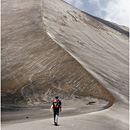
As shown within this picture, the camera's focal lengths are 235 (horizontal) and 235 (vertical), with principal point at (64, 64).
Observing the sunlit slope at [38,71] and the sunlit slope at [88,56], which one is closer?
the sunlit slope at [38,71]

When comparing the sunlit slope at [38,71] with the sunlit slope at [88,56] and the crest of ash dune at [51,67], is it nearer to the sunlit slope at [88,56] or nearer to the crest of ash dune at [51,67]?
the crest of ash dune at [51,67]

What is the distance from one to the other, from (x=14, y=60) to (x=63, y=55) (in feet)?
13.5

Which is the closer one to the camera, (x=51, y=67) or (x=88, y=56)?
(x=51, y=67)

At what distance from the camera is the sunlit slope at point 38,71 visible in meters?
13.6

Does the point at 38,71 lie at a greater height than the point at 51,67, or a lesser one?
lesser

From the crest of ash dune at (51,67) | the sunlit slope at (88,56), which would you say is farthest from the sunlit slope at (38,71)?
the sunlit slope at (88,56)

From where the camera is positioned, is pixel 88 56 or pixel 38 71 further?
pixel 88 56

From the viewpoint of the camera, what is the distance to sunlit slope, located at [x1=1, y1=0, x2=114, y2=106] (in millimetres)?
13633

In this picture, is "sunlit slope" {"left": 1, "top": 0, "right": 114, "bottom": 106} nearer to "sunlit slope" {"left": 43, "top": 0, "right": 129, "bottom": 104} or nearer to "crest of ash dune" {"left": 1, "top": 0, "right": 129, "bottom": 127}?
"crest of ash dune" {"left": 1, "top": 0, "right": 129, "bottom": 127}

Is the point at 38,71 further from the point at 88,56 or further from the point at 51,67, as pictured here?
the point at 88,56

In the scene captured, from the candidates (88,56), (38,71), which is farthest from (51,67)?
(88,56)

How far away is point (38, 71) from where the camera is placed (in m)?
15.9

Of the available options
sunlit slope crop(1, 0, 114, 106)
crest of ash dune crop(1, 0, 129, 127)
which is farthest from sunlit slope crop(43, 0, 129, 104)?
sunlit slope crop(1, 0, 114, 106)

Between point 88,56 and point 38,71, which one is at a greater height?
point 88,56
